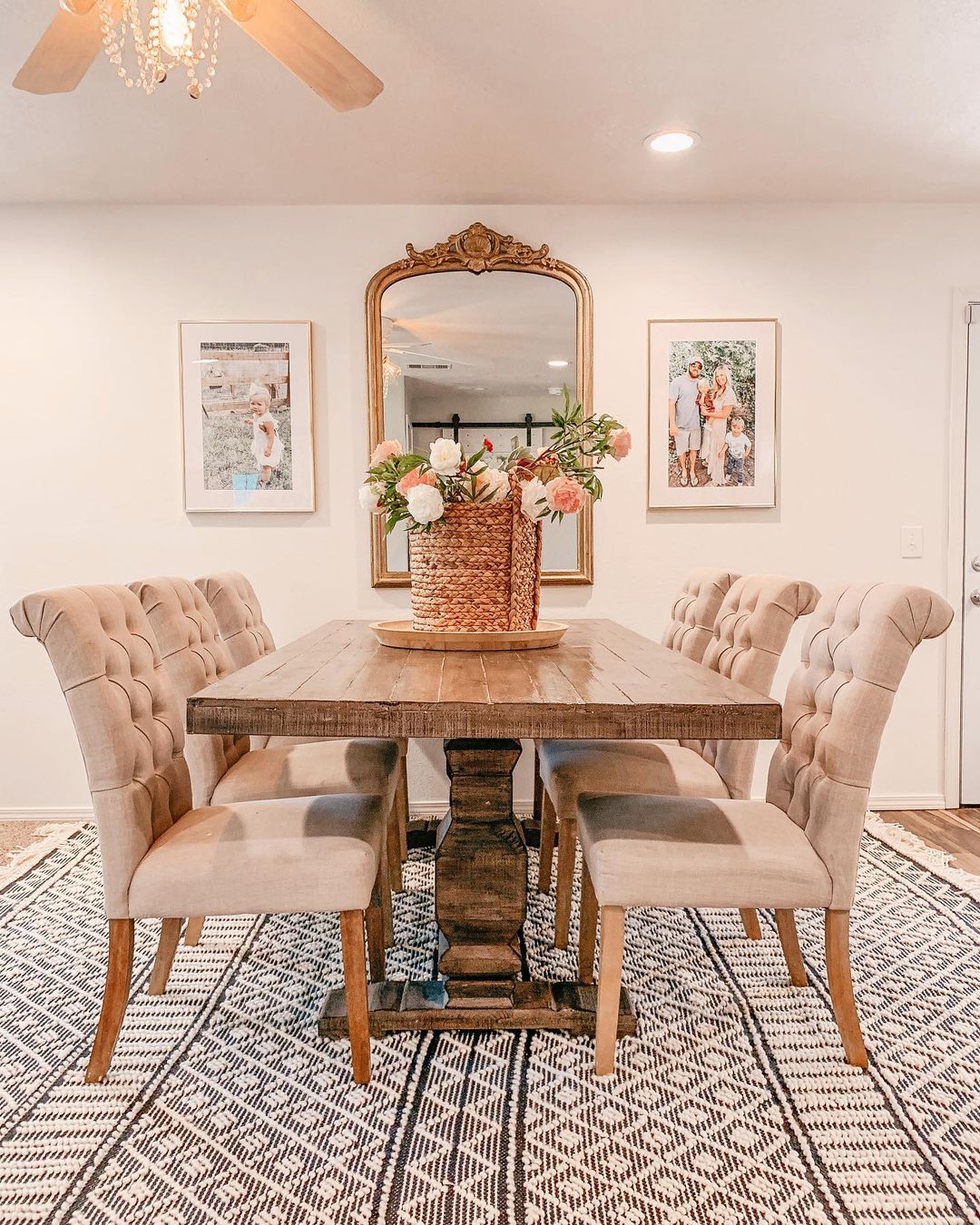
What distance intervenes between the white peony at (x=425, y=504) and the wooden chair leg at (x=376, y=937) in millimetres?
880

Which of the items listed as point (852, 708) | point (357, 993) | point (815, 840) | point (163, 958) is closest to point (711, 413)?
point (852, 708)

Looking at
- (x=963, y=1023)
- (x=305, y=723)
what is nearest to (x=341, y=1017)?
(x=305, y=723)

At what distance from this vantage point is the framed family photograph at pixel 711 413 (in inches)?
122

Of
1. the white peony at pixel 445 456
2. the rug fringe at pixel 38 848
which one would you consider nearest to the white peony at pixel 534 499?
the white peony at pixel 445 456

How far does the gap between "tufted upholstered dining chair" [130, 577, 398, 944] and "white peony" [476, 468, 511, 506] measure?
2.46 feet

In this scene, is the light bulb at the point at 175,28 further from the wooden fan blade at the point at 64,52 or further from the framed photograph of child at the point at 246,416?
the framed photograph of child at the point at 246,416

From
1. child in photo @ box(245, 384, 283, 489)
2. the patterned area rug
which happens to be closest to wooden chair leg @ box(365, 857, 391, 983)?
the patterned area rug

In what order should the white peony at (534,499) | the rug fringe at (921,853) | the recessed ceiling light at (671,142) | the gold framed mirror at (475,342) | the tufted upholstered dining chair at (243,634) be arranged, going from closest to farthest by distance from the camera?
the white peony at (534,499), the tufted upholstered dining chair at (243,634), the rug fringe at (921,853), the recessed ceiling light at (671,142), the gold framed mirror at (475,342)

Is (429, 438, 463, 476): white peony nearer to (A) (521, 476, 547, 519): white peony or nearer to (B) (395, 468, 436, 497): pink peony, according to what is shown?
(B) (395, 468, 436, 497): pink peony

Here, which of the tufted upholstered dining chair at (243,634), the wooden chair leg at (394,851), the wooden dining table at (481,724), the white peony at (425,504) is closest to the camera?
the wooden dining table at (481,724)

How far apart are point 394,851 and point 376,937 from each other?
507 millimetres

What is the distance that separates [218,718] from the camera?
4.45 ft

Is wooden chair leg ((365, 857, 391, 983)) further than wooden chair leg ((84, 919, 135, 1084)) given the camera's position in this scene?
Yes

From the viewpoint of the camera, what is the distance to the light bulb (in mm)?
1447
